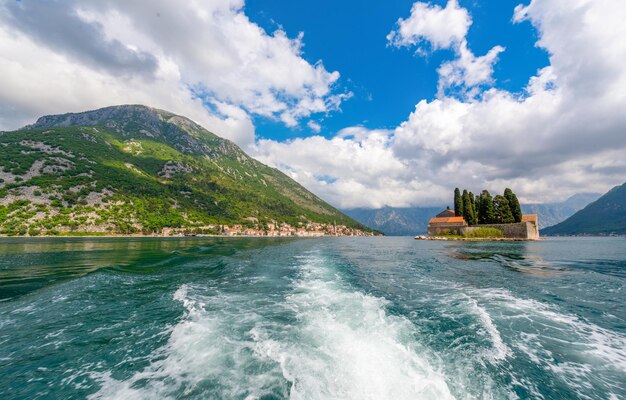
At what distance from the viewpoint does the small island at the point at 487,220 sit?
81.9 m

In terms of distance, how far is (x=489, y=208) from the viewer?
87.7 m

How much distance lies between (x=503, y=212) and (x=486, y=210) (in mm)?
4707

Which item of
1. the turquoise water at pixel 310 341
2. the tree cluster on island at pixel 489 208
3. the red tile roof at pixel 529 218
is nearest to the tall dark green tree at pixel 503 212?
the tree cluster on island at pixel 489 208

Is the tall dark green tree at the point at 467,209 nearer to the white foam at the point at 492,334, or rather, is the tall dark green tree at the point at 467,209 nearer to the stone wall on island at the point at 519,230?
the stone wall on island at the point at 519,230

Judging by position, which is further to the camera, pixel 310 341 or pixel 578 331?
pixel 578 331

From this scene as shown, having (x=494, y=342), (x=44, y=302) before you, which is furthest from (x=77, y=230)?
(x=494, y=342)

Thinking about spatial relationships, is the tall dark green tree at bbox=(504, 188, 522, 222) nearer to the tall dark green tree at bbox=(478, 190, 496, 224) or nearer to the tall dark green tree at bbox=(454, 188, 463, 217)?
the tall dark green tree at bbox=(478, 190, 496, 224)

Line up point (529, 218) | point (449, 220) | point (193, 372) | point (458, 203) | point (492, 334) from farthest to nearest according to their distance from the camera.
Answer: point (458, 203) → point (449, 220) → point (529, 218) → point (492, 334) → point (193, 372)

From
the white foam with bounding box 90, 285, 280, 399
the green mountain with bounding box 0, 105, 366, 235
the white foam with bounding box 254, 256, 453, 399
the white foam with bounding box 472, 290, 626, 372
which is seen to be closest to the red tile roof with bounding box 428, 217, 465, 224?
the white foam with bounding box 472, 290, 626, 372

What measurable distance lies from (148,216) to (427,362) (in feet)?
504

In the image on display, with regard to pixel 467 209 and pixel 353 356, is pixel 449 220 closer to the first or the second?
pixel 467 209

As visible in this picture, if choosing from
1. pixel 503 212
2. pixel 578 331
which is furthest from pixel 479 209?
pixel 578 331

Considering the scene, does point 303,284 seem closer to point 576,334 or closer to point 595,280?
point 576,334

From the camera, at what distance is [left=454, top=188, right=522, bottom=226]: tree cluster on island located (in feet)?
282
